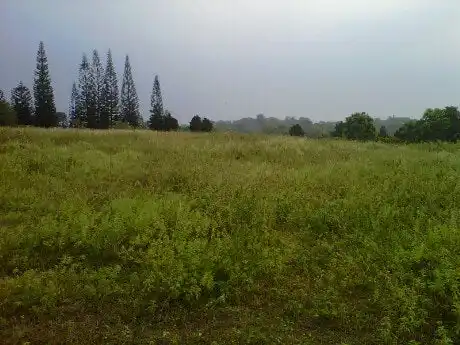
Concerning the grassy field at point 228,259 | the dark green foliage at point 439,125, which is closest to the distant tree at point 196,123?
the dark green foliage at point 439,125

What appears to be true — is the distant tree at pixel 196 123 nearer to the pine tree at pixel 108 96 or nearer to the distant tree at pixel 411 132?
the pine tree at pixel 108 96

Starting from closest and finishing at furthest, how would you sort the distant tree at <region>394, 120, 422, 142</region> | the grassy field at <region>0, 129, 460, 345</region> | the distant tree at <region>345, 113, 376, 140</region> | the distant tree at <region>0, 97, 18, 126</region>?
the grassy field at <region>0, 129, 460, 345</region> → the distant tree at <region>0, 97, 18, 126</region> → the distant tree at <region>394, 120, 422, 142</region> → the distant tree at <region>345, 113, 376, 140</region>

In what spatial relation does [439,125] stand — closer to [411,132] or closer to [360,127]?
[411,132]

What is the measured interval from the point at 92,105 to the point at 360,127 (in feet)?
113

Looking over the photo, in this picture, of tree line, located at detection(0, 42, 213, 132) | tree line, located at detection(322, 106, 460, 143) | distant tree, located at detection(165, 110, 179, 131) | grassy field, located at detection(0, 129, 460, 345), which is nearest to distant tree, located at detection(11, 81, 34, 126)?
tree line, located at detection(0, 42, 213, 132)

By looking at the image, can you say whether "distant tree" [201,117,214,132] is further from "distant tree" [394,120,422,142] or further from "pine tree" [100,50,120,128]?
"distant tree" [394,120,422,142]

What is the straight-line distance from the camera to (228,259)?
5535 millimetres

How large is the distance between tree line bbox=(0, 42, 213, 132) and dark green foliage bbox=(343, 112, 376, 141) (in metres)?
22.4

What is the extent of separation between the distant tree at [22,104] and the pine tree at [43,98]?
187cm

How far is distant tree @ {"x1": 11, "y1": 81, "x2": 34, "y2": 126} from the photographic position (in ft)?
144

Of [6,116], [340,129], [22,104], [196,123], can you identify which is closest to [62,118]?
[22,104]

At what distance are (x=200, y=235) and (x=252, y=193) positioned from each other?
225cm

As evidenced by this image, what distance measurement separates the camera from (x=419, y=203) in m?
8.01

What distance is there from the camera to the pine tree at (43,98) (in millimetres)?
40938
